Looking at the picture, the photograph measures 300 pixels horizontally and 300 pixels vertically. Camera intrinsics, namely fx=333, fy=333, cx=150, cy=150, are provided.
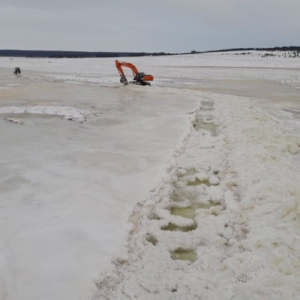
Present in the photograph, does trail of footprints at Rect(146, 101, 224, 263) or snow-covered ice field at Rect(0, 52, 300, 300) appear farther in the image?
trail of footprints at Rect(146, 101, 224, 263)

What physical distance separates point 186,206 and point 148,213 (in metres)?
0.57

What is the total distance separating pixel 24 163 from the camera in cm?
554

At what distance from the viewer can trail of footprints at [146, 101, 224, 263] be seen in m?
3.42

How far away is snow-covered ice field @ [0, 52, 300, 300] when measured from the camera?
2.79m

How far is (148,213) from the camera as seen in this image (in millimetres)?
4098

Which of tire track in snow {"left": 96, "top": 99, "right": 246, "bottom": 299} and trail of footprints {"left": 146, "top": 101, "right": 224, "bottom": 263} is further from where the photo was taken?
trail of footprints {"left": 146, "top": 101, "right": 224, "bottom": 263}

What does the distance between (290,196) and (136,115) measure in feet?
22.3

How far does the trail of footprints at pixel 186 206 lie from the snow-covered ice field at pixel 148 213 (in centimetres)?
2

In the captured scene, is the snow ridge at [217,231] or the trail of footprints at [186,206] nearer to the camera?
the snow ridge at [217,231]

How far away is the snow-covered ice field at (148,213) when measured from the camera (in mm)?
2795

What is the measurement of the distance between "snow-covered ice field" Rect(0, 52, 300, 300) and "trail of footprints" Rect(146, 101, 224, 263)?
2 centimetres

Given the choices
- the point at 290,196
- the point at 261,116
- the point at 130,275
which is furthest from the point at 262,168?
the point at 261,116

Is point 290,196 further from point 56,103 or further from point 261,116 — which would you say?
point 56,103

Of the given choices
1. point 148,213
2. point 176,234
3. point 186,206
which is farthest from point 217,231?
point 148,213
